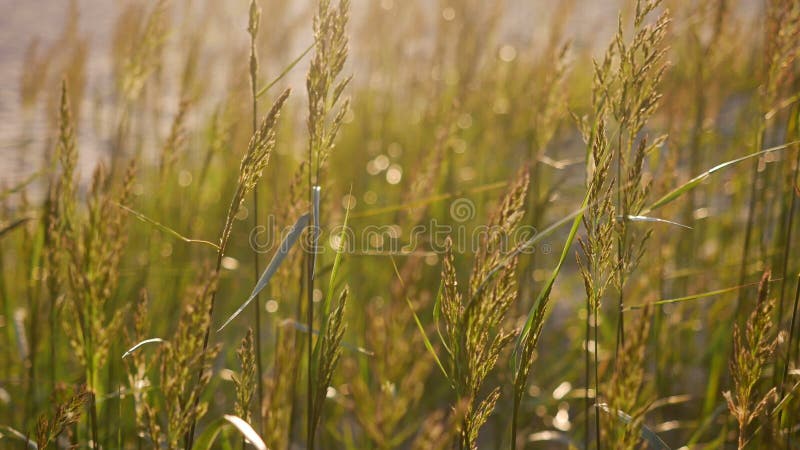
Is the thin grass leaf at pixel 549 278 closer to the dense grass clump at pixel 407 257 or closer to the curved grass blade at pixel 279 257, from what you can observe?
the dense grass clump at pixel 407 257

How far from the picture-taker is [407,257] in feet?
6.79

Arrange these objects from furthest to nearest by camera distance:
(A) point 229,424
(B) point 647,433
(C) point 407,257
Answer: (C) point 407,257 → (B) point 647,433 → (A) point 229,424

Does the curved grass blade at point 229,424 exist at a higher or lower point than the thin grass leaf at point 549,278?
lower

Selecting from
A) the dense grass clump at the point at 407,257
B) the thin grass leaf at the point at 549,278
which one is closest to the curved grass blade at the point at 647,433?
the dense grass clump at the point at 407,257

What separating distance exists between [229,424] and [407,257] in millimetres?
1164

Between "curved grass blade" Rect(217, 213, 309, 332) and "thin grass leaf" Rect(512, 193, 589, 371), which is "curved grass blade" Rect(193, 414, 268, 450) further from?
"thin grass leaf" Rect(512, 193, 589, 371)

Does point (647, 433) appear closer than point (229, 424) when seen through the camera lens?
No

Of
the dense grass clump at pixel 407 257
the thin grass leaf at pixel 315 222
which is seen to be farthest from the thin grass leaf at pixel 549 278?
the thin grass leaf at pixel 315 222

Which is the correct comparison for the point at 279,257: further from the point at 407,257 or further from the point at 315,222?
the point at 407,257

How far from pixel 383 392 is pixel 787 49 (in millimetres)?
914

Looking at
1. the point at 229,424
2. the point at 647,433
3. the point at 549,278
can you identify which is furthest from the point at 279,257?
the point at 647,433

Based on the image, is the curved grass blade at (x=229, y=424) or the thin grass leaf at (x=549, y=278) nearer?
the curved grass blade at (x=229, y=424)

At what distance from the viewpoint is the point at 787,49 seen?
1287mm

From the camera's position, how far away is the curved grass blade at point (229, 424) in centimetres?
83
